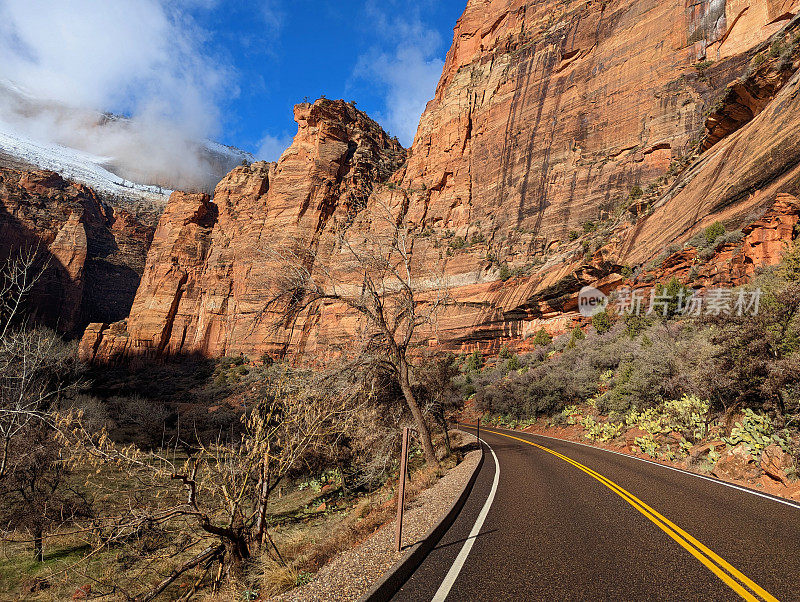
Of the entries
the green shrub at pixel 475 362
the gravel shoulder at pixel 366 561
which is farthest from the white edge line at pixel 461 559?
the green shrub at pixel 475 362

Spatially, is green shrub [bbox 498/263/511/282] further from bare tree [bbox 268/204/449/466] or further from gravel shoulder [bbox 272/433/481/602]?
gravel shoulder [bbox 272/433/481/602]

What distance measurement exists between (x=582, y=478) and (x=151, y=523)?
8.42m

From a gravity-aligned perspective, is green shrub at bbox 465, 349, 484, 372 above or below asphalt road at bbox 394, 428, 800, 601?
above

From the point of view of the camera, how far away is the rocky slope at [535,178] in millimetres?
23016

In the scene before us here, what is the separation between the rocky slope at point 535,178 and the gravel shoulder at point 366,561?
726 centimetres

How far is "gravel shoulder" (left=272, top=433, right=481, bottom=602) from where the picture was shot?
3.62m

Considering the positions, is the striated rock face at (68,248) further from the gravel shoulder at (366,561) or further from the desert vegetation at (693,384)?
the gravel shoulder at (366,561)

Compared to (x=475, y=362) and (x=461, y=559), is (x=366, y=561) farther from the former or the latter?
(x=475, y=362)

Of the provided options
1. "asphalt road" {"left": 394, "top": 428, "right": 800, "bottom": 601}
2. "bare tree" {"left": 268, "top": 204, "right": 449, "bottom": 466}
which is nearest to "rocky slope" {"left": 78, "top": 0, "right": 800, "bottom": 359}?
"bare tree" {"left": 268, "top": 204, "right": 449, "bottom": 466}

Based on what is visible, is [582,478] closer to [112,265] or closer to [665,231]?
[665,231]

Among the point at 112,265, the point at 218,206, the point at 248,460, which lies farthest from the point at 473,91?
the point at 112,265

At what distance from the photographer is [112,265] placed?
95188 millimetres

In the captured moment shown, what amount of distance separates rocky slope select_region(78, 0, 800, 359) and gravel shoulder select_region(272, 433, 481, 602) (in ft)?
23.8

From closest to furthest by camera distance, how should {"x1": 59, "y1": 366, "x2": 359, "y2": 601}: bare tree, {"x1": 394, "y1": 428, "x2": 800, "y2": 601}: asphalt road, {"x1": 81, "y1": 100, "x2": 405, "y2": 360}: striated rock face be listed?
{"x1": 394, "y1": 428, "x2": 800, "y2": 601}: asphalt road, {"x1": 59, "y1": 366, "x2": 359, "y2": 601}: bare tree, {"x1": 81, "y1": 100, "x2": 405, "y2": 360}: striated rock face
